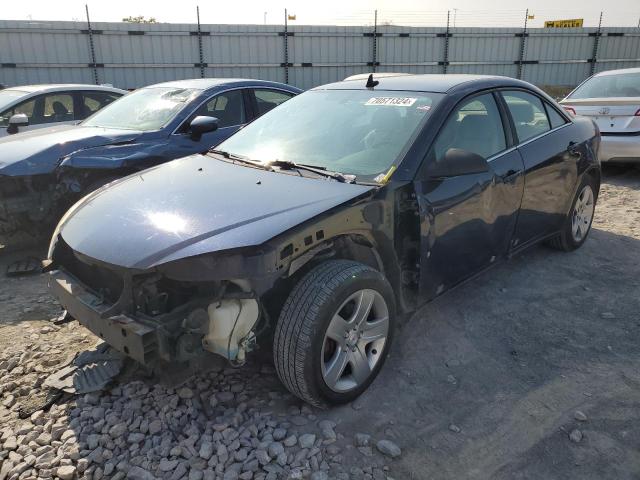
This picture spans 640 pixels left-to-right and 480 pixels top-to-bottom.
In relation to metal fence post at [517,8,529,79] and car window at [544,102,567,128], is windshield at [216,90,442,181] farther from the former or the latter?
metal fence post at [517,8,529,79]

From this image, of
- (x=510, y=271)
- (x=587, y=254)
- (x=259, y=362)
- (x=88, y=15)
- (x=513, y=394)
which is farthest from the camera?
(x=88, y=15)

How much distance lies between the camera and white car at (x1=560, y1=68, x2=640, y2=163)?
7.40 m

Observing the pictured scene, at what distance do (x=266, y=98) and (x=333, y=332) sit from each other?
14.3ft

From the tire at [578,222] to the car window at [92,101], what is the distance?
20.5 ft

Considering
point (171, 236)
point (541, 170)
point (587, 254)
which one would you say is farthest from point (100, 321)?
point (587, 254)

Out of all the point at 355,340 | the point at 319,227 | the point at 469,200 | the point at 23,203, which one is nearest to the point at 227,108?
the point at 23,203

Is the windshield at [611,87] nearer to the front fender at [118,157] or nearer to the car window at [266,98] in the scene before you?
the car window at [266,98]

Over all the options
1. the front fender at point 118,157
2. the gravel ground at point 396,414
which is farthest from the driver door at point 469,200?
the front fender at point 118,157

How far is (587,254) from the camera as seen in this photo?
5055mm

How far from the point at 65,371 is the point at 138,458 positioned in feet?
3.00

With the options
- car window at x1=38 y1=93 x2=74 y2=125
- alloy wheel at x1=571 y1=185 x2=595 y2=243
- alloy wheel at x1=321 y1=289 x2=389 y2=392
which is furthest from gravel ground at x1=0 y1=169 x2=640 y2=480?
car window at x1=38 y1=93 x2=74 y2=125

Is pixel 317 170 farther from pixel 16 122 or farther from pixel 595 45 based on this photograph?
pixel 595 45

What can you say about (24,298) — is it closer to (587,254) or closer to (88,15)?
(587,254)

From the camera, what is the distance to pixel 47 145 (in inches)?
200
